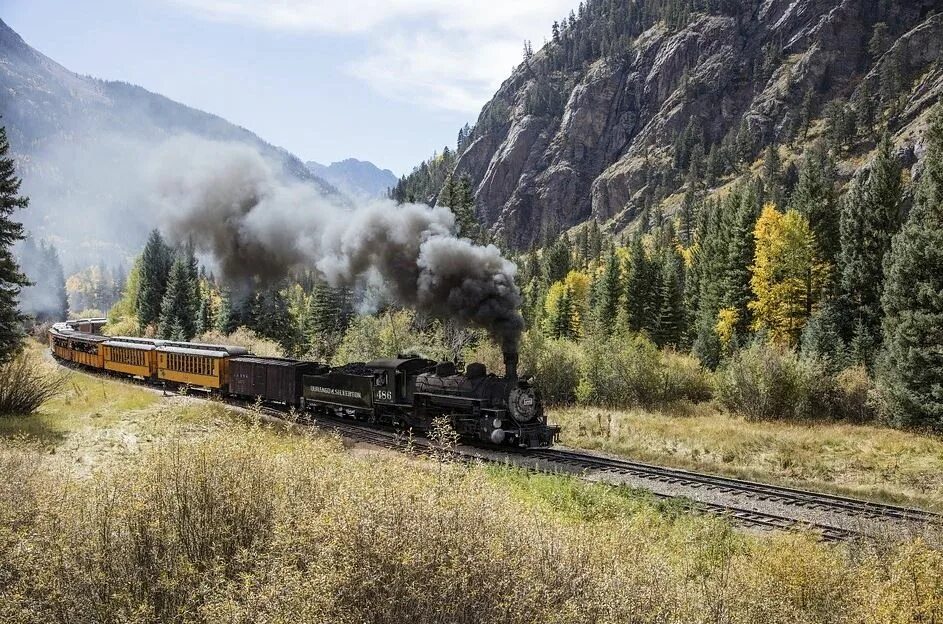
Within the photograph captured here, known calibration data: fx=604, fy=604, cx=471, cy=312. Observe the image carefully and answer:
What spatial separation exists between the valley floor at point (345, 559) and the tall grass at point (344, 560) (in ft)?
0.07

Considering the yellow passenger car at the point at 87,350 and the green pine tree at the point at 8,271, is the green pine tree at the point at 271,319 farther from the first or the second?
the green pine tree at the point at 8,271

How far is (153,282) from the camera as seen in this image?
69562 mm

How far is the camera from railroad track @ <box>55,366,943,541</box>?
520 inches

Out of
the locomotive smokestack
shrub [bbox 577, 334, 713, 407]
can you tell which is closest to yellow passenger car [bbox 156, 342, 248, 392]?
the locomotive smokestack

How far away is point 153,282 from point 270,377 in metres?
51.0

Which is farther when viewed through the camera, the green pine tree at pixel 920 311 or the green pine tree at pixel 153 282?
the green pine tree at pixel 153 282

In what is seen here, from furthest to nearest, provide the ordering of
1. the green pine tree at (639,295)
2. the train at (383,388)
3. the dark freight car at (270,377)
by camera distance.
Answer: the green pine tree at (639,295)
the dark freight car at (270,377)
the train at (383,388)

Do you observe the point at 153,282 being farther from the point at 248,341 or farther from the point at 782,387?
the point at 782,387

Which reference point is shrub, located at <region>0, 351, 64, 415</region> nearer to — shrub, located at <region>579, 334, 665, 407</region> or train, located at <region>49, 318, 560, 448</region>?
train, located at <region>49, 318, 560, 448</region>

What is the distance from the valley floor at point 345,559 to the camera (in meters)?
6.08

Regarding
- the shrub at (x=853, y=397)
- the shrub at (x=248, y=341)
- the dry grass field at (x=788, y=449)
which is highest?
the shrub at (x=248, y=341)

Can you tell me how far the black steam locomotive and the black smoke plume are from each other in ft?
5.41

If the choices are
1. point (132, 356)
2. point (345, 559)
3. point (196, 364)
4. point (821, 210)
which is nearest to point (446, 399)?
point (345, 559)

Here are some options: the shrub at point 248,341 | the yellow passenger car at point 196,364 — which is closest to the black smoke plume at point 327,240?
the yellow passenger car at point 196,364
